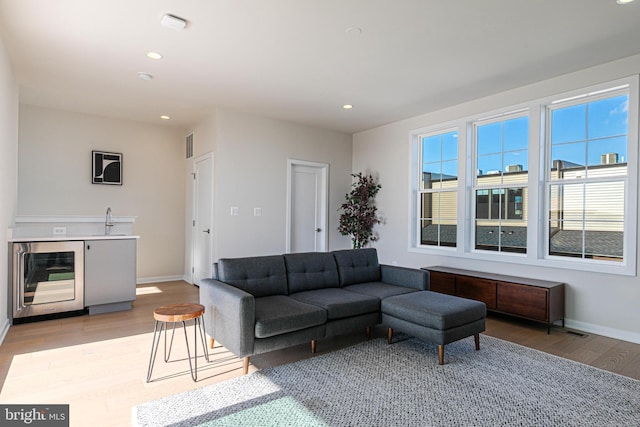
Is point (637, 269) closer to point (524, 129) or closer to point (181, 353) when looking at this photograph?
point (524, 129)

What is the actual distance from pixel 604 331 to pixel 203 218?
5.37 m

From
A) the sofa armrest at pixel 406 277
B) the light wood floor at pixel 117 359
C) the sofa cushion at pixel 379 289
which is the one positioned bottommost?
the light wood floor at pixel 117 359

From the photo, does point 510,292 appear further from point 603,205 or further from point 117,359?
point 117,359

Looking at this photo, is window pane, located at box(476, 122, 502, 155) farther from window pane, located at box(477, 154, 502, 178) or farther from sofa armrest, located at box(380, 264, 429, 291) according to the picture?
sofa armrest, located at box(380, 264, 429, 291)

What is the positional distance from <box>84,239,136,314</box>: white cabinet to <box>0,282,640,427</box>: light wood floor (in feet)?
0.59

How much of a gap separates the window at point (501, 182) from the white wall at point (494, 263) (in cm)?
26

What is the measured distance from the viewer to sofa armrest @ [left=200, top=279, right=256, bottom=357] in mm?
2660

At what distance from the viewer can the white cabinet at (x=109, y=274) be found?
4332 millimetres

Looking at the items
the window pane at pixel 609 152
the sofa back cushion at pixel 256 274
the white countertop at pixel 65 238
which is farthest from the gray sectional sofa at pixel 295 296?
the window pane at pixel 609 152

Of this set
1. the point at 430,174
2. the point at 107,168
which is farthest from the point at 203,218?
the point at 430,174

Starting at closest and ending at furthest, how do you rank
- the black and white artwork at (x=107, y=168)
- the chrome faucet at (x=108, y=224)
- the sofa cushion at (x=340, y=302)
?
the sofa cushion at (x=340, y=302) < the chrome faucet at (x=108, y=224) < the black and white artwork at (x=107, y=168)

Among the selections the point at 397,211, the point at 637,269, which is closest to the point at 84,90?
the point at 397,211

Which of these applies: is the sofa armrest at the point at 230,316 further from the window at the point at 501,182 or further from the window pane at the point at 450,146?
the window pane at the point at 450,146
